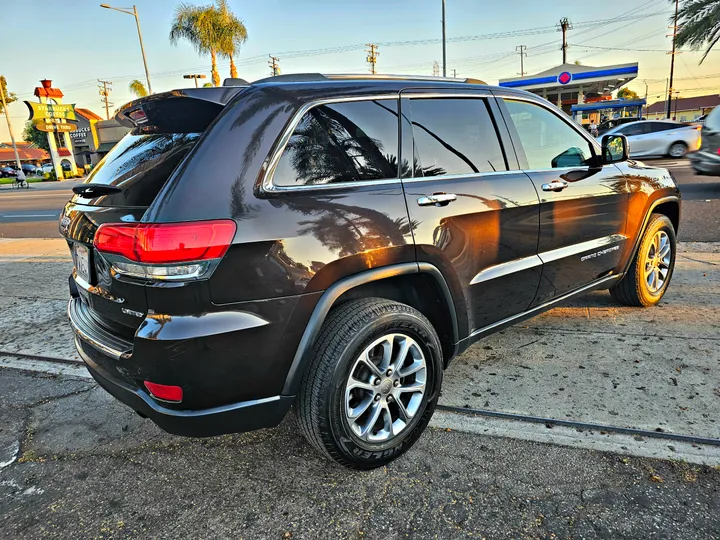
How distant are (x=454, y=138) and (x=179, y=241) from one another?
1.61m

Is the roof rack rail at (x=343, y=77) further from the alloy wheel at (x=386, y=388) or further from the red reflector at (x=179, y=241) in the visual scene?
the alloy wheel at (x=386, y=388)

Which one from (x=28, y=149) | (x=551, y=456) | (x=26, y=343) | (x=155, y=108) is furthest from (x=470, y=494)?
(x=28, y=149)

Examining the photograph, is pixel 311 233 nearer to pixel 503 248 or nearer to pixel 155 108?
pixel 155 108

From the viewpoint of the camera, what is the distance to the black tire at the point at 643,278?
393 cm

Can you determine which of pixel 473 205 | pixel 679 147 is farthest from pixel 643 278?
pixel 679 147

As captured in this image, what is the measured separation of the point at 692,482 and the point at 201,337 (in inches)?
85.1

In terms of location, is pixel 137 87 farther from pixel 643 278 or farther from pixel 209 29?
pixel 643 278

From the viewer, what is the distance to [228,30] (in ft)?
107

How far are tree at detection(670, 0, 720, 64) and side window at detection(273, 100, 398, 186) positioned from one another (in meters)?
28.5

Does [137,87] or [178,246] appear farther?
[137,87]

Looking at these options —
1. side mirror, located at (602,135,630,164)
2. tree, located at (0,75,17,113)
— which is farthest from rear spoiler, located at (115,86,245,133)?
tree, located at (0,75,17,113)

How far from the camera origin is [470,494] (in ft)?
7.13

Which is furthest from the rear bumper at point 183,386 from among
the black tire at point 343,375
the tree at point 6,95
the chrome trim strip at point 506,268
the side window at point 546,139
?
the tree at point 6,95

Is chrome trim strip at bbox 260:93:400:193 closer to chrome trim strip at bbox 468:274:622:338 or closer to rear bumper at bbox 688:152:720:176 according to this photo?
chrome trim strip at bbox 468:274:622:338
